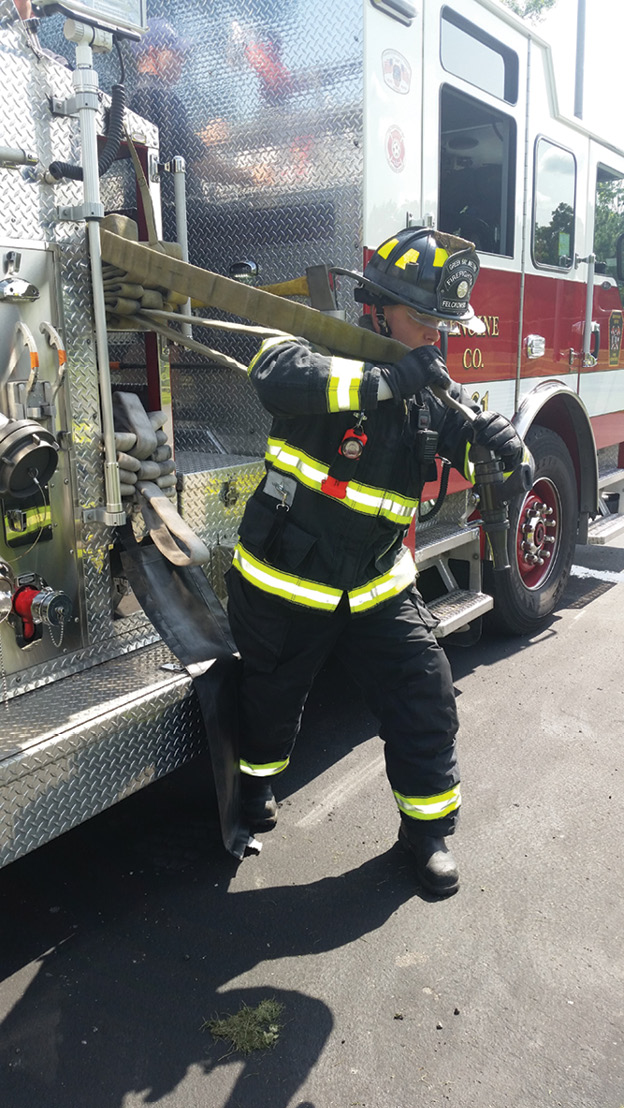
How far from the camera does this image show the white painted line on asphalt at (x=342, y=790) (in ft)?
10.3

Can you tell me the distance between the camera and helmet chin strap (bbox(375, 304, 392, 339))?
2.73 m

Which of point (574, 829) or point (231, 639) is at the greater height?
point (231, 639)

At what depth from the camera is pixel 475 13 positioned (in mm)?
3834

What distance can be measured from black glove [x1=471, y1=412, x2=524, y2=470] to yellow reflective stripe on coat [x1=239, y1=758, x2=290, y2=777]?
1.19m

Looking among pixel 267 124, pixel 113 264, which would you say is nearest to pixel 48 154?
pixel 113 264

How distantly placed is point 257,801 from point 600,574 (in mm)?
4078

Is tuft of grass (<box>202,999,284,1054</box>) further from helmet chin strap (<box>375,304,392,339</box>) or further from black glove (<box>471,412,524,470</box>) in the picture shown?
helmet chin strap (<box>375,304,392,339</box>)

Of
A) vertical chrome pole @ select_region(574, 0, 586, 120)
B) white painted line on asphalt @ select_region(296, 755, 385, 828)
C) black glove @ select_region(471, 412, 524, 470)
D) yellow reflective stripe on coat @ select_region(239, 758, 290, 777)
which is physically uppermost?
vertical chrome pole @ select_region(574, 0, 586, 120)

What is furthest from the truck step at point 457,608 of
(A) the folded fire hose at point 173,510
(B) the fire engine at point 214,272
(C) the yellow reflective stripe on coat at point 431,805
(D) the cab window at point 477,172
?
(D) the cab window at point 477,172

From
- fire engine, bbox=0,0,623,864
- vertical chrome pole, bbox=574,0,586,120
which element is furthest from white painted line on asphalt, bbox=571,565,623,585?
vertical chrome pole, bbox=574,0,586,120

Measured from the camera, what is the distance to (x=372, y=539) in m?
2.58

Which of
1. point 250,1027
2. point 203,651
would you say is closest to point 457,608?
point 203,651

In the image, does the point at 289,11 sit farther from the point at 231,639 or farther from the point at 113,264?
the point at 231,639

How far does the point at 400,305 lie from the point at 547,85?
102 inches
